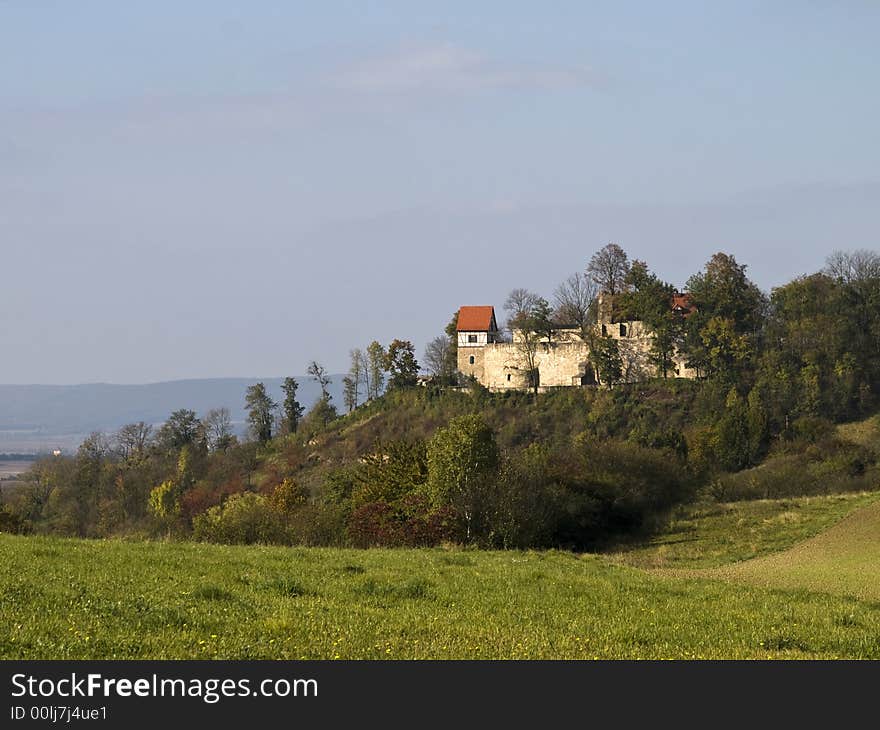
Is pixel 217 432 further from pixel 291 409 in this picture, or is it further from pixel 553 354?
pixel 553 354

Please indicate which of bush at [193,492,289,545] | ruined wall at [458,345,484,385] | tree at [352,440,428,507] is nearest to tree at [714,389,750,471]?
tree at [352,440,428,507]

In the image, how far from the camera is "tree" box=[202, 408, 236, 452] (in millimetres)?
133675

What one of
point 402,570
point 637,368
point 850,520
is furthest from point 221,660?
point 637,368

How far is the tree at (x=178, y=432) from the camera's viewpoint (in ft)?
440

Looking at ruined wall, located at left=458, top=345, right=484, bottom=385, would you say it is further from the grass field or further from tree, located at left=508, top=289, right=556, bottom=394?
the grass field

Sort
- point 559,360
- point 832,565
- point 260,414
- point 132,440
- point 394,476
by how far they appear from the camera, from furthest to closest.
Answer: point 132,440 → point 260,414 → point 559,360 → point 394,476 → point 832,565

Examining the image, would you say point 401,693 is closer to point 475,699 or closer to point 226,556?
point 475,699

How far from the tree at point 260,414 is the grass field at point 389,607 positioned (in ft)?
345

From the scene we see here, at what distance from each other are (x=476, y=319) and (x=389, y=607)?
104 m

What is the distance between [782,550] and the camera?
118 ft

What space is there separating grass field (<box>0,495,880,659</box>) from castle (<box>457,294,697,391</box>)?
82.7 metres

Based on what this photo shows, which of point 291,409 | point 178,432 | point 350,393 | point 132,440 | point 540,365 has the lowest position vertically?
point 132,440

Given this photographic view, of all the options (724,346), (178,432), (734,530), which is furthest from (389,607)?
(178,432)

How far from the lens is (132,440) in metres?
141
